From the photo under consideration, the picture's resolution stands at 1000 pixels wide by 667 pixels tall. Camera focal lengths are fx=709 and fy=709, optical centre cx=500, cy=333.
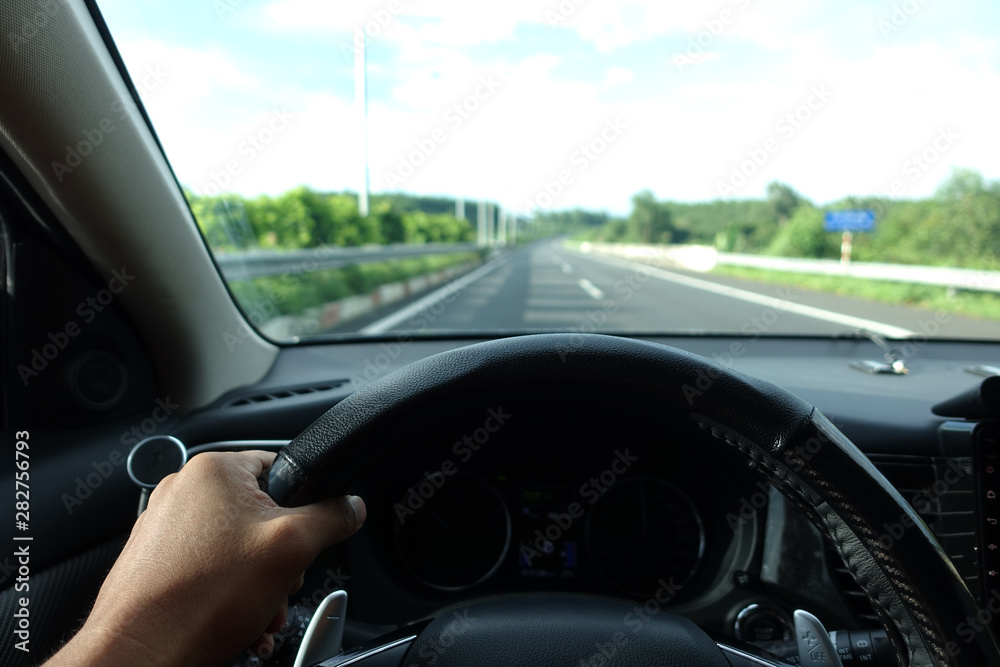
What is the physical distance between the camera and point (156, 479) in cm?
186

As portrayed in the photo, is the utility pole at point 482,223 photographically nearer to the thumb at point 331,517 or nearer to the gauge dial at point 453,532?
A: the gauge dial at point 453,532

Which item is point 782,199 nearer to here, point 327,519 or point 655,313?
point 655,313

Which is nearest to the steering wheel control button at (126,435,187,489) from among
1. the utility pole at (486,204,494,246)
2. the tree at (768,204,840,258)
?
the tree at (768,204,840,258)

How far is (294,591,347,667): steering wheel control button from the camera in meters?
1.34

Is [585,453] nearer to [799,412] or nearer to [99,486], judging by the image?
[799,412]

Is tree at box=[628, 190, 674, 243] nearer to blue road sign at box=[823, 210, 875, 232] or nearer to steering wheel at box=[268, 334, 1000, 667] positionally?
blue road sign at box=[823, 210, 875, 232]

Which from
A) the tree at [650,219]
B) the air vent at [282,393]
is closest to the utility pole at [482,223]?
the tree at [650,219]

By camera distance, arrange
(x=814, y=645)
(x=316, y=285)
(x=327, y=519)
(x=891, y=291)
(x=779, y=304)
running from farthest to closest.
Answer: (x=779, y=304)
(x=891, y=291)
(x=316, y=285)
(x=814, y=645)
(x=327, y=519)

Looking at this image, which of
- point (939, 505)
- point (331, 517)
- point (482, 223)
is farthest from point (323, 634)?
point (482, 223)

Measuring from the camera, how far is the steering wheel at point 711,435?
3.38 feet

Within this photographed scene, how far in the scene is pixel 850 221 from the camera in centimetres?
444
